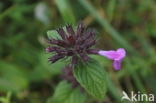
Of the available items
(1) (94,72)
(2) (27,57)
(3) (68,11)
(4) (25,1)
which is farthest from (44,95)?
(1) (94,72)

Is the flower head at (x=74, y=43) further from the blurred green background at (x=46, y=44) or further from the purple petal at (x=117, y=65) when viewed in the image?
the blurred green background at (x=46, y=44)

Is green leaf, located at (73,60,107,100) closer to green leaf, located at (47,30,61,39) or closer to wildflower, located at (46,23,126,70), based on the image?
wildflower, located at (46,23,126,70)

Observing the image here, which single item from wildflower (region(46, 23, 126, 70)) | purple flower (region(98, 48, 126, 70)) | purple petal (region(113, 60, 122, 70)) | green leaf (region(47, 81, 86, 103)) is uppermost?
wildflower (region(46, 23, 126, 70))

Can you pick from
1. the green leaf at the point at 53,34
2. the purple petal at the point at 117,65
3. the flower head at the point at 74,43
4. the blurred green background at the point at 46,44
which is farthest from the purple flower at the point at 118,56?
the blurred green background at the point at 46,44

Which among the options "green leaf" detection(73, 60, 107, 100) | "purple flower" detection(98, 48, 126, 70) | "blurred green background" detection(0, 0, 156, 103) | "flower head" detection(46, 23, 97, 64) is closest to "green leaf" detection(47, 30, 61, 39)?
"flower head" detection(46, 23, 97, 64)

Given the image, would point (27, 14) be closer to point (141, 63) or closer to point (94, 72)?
point (141, 63)

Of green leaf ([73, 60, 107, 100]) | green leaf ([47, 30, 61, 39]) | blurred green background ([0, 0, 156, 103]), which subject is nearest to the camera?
green leaf ([73, 60, 107, 100])

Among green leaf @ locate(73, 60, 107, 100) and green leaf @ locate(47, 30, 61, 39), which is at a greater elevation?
green leaf @ locate(47, 30, 61, 39)

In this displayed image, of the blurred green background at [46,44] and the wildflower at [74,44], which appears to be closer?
the wildflower at [74,44]
